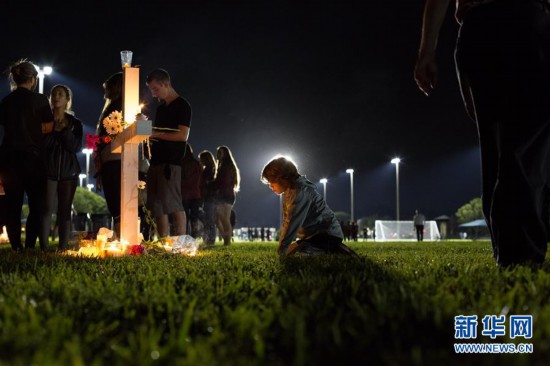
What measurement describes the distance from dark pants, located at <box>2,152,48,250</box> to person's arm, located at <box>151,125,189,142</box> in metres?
1.67

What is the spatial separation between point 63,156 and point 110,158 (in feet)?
3.41

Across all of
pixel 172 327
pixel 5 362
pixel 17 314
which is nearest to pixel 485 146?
pixel 172 327

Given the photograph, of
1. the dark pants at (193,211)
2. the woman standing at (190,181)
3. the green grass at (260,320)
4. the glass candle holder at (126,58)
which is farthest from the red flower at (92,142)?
the green grass at (260,320)

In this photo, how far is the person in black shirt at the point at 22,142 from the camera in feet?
24.9

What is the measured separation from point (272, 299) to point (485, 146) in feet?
7.59

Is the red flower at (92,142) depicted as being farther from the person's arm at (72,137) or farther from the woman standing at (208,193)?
the woman standing at (208,193)

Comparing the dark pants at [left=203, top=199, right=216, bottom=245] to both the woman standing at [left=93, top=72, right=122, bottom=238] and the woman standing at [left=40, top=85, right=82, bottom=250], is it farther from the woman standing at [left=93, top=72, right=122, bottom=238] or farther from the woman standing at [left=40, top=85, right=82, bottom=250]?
the woman standing at [left=93, top=72, right=122, bottom=238]

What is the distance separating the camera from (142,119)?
23.0 feet

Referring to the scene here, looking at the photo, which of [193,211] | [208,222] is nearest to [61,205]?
[193,211]

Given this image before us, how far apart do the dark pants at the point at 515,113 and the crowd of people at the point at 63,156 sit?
420 cm

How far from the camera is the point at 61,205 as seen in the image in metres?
8.12

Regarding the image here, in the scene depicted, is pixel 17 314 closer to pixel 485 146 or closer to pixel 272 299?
pixel 272 299

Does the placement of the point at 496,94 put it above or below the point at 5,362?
above

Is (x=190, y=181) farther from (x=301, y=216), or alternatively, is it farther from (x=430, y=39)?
(x=430, y=39)
